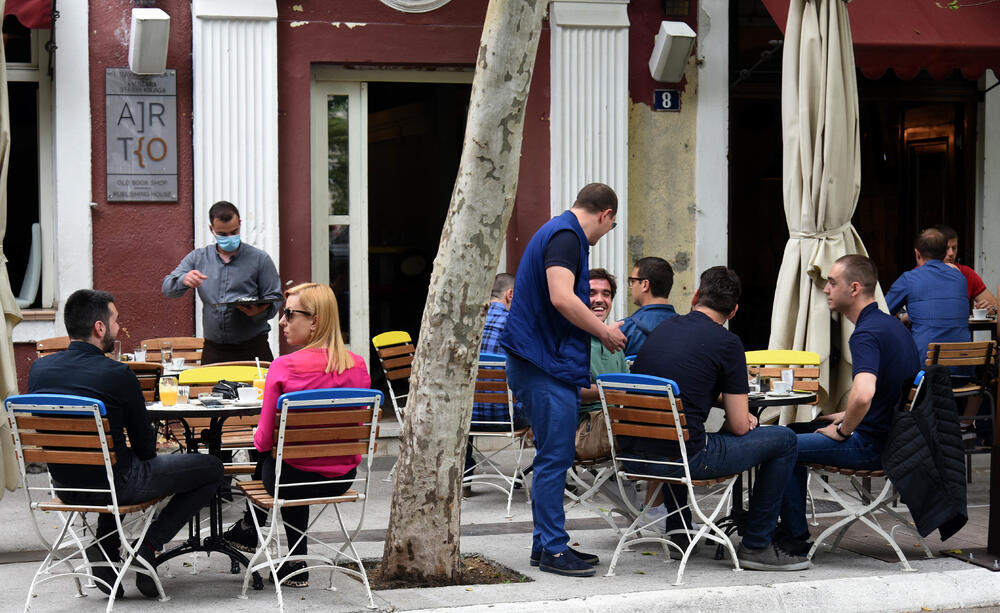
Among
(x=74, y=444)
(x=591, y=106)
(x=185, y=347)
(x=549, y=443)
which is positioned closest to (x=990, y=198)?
(x=591, y=106)

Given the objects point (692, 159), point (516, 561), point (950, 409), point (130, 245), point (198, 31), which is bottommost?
point (516, 561)

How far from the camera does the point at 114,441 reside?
18.5 ft

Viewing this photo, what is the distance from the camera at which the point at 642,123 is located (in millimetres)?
10969

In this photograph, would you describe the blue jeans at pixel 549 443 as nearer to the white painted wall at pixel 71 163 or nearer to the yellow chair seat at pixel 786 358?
the yellow chair seat at pixel 786 358

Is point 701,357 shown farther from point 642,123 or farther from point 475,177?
point 642,123

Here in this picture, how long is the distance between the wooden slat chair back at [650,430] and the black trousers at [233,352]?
3.41m

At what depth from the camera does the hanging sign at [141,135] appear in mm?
9789

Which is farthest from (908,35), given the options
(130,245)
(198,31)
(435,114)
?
(130,245)

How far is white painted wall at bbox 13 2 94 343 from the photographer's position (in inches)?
382

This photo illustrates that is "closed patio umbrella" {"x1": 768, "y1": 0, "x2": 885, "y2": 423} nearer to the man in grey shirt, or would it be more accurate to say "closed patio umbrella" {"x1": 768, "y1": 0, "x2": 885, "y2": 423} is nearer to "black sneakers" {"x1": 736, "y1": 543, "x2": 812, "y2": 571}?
"black sneakers" {"x1": 736, "y1": 543, "x2": 812, "y2": 571}

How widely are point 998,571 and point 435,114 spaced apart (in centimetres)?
766

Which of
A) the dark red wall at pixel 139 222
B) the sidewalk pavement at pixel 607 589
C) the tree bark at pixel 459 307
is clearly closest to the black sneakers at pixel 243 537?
the sidewalk pavement at pixel 607 589

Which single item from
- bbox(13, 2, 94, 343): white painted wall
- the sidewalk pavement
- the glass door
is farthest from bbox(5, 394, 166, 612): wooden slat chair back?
the glass door

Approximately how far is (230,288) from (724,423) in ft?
13.2
